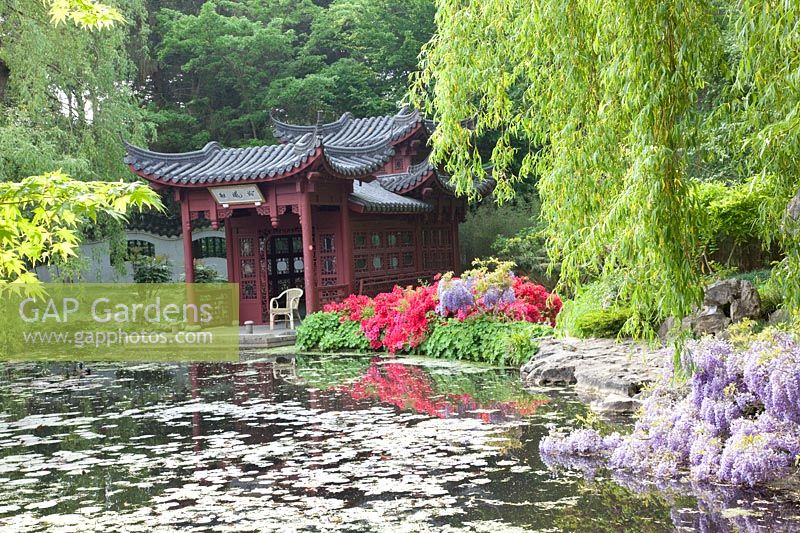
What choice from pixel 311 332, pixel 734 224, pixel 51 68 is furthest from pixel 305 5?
pixel 734 224

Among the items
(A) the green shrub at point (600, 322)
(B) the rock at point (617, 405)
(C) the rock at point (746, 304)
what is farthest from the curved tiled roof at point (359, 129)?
(B) the rock at point (617, 405)

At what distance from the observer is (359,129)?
21.3 m

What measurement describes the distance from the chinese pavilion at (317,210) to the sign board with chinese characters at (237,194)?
17 mm

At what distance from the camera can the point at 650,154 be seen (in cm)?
480

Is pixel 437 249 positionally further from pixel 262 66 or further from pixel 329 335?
pixel 262 66

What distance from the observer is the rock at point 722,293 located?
8.99 metres

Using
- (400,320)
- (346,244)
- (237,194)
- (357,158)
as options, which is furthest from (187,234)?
(400,320)

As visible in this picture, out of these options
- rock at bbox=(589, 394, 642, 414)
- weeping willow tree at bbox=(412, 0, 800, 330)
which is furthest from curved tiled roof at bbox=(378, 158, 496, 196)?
weeping willow tree at bbox=(412, 0, 800, 330)

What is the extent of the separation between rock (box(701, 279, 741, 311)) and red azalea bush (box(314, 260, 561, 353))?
3.33 metres

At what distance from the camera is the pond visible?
535cm

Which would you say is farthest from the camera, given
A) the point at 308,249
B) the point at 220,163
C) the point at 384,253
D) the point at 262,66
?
the point at 262,66

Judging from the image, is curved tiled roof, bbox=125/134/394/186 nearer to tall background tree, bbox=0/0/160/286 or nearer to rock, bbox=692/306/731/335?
tall background tree, bbox=0/0/160/286

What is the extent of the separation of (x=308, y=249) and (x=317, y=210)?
6.54 feet

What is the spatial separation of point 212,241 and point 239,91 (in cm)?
469
